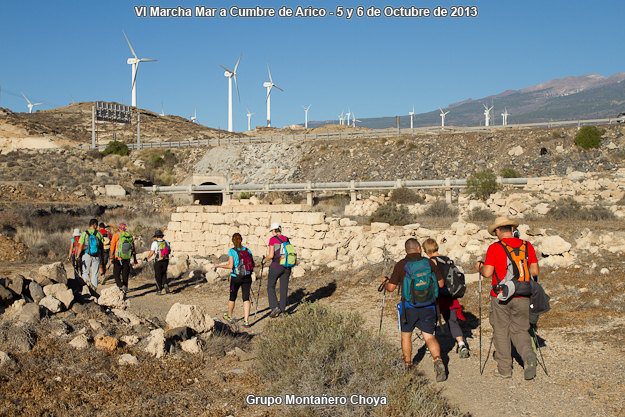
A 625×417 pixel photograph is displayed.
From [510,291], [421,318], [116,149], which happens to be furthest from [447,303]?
[116,149]

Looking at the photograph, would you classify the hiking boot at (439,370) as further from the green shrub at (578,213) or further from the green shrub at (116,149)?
the green shrub at (116,149)

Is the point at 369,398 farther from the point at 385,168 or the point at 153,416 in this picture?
the point at 385,168

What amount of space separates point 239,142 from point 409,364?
5162cm

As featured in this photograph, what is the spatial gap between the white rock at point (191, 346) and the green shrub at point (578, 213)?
12391 mm

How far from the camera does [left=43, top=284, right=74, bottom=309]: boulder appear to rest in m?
8.10

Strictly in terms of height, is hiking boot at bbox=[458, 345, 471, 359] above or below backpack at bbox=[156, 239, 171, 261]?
below

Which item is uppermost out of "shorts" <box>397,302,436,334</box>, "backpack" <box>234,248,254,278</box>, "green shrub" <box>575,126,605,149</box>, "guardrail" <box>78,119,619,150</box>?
"guardrail" <box>78,119,619,150</box>

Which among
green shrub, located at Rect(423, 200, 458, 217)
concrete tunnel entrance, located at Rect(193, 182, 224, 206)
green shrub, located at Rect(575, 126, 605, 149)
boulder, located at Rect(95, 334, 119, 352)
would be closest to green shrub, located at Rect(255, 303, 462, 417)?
boulder, located at Rect(95, 334, 119, 352)

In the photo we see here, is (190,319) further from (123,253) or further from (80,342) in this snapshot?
(123,253)

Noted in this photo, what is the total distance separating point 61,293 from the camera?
815cm

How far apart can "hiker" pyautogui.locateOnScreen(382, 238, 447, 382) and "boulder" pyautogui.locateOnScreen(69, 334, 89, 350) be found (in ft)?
12.3

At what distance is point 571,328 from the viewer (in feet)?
25.2

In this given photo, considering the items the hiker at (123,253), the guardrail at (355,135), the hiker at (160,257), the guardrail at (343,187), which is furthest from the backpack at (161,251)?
the guardrail at (355,135)

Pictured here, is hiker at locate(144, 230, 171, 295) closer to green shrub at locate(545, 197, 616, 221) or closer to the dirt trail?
the dirt trail
